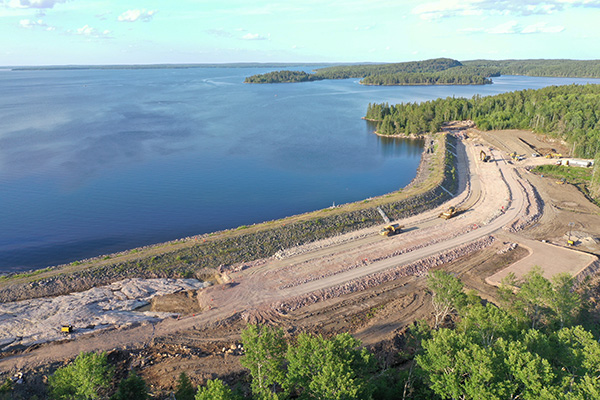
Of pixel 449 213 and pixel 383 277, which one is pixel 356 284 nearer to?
pixel 383 277

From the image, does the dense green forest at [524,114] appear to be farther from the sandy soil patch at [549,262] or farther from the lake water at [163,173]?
the sandy soil patch at [549,262]

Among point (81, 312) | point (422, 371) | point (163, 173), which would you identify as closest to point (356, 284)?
point (422, 371)

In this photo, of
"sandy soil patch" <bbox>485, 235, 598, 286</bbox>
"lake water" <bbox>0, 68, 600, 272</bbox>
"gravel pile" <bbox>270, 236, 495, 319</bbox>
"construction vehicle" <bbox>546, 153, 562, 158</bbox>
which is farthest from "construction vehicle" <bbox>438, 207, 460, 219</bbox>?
"construction vehicle" <bbox>546, 153, 562, 158</bbox>

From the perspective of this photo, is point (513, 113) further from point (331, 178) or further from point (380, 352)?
point (380, 352)

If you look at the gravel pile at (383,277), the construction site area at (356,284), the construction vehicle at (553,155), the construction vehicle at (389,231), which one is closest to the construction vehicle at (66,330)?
the construction site area at (356,284)

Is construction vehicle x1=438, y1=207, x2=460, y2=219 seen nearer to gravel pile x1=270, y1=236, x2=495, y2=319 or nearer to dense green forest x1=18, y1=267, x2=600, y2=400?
gravel pile x1=270, y1=236, x2=495, y2=319

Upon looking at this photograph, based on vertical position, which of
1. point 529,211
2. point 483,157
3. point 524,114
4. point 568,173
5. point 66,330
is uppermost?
point 524,114
